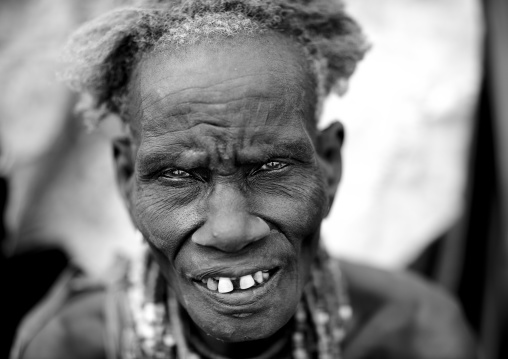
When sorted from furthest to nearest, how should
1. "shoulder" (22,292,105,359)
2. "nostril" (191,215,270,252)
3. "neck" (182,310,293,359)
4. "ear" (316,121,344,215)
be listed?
"shoulder" (22,292,105,359)
"neck" (182,310,293,359)
"ear" (316,121,344,215)
"nostril" (191,215,270,252)

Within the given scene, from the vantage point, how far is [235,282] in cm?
166

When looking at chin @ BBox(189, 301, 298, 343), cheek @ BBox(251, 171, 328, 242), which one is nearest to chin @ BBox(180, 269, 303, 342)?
chin @ BBox(189, 301, 298, 343)

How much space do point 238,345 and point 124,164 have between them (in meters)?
0.67

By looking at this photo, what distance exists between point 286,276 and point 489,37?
2.36m

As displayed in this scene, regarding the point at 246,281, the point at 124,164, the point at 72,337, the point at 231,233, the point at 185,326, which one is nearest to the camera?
the point at 231,233

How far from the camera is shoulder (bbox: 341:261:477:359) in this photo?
2.44 m

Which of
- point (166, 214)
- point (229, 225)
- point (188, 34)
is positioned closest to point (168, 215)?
point (166, 214)

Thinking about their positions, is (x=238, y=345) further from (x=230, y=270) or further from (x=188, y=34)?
(x=188, y=34)

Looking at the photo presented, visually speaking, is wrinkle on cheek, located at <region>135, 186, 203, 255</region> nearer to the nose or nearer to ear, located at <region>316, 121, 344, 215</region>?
the nose

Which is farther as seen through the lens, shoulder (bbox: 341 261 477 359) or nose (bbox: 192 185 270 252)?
shoulder (bbox: 341 261 477 359)

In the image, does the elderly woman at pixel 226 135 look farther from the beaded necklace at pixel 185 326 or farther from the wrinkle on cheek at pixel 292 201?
the beaded necklace at pixel 185 326

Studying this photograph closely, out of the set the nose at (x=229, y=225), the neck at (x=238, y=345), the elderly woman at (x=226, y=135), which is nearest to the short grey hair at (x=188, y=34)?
the elderly woman at (x=226, y=135)

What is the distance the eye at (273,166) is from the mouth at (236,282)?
264 mm

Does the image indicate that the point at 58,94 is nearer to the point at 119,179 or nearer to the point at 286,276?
the point at 119,179
